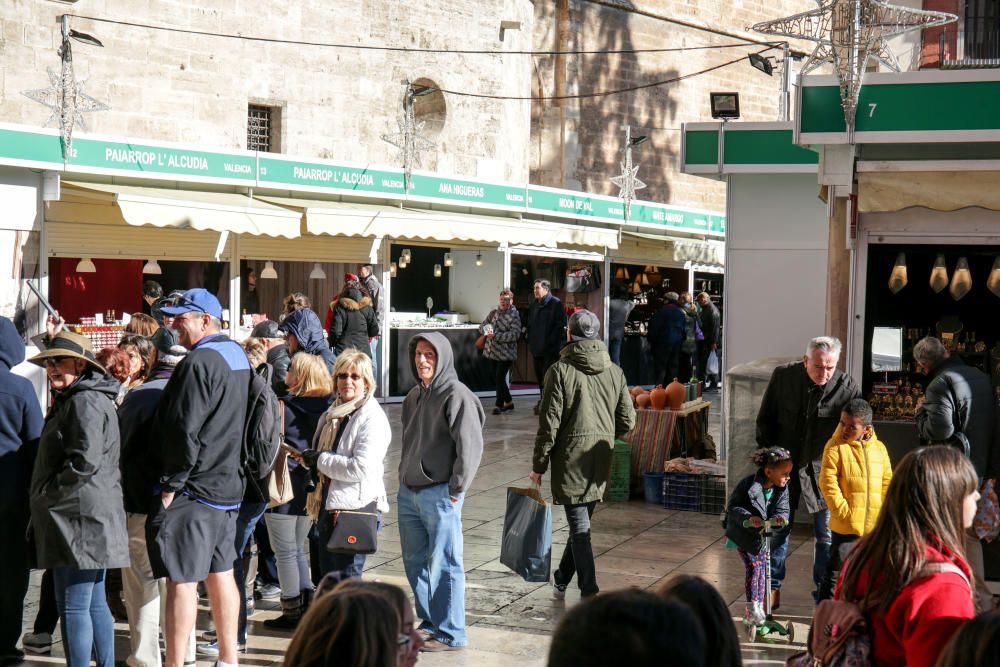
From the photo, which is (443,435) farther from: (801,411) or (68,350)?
(801,411)

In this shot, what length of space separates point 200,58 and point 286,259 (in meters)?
5.22

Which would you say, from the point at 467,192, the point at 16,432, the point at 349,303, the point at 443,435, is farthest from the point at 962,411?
the point at 467,192

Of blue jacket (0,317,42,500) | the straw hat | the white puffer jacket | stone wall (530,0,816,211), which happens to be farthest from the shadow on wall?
the straw hat

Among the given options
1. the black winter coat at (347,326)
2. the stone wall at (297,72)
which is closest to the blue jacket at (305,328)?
the black winter coat at (347,326)

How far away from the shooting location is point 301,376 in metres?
6.79

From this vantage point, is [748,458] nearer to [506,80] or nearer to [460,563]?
[460,563]

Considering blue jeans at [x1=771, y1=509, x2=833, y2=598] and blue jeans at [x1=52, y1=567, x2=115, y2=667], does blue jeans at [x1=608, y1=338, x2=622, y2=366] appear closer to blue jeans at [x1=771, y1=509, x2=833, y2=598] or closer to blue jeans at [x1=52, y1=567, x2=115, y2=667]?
blue jeans at [x1=771, y1=509, x2=833, y2=598]

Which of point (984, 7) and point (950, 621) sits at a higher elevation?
point (984, 7)

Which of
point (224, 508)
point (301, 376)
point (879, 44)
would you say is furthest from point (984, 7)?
point (224, 508)

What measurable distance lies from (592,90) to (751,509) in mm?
24106

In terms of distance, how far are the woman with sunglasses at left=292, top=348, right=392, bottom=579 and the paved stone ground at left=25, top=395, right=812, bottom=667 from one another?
75cm

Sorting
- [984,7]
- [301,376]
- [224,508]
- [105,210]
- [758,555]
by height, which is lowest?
[758,555]

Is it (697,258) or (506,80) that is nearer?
(697,258)

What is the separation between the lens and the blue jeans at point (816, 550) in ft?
22.6
